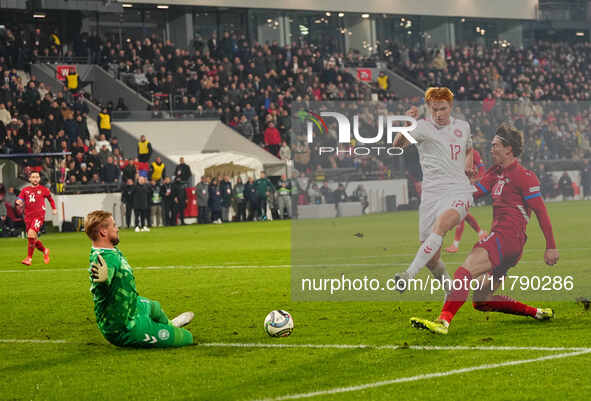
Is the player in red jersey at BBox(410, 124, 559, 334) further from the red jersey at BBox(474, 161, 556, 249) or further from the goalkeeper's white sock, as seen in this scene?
the goalkeeper's white sock

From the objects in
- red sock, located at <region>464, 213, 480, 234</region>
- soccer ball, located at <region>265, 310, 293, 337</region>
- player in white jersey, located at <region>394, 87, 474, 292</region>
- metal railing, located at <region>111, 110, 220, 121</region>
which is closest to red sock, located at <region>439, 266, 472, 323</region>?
player in white jersey, located at <region>394, 87, 474, 292</region>

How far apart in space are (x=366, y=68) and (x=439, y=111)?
134 ft

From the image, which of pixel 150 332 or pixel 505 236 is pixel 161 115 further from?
pixel 150 332

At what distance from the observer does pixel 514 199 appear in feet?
30.1

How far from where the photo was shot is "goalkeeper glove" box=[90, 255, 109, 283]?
7797 millimetres

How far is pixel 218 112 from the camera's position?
3916cm

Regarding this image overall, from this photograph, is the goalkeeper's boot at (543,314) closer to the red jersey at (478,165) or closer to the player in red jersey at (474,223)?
the player in red jersey at (474,223)

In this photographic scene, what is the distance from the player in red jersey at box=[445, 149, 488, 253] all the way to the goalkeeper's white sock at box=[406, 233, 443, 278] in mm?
176

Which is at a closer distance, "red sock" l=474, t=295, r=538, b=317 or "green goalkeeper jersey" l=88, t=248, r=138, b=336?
"green goalkeeper jersey" l=88, t=248, r=138, b=336

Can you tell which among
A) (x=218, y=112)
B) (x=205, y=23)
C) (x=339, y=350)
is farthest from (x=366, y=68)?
(x=339, y=350)

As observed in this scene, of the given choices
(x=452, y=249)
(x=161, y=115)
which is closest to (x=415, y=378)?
(x=452, y=249)

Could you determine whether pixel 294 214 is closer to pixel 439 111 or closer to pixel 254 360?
pixel 439 111

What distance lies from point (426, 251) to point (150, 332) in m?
2.88

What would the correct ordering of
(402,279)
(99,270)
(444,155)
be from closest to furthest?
(99,270) → (444,155) → (402,279)
